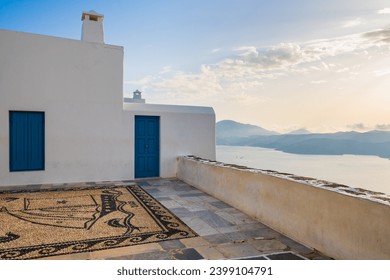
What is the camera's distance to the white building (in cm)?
724

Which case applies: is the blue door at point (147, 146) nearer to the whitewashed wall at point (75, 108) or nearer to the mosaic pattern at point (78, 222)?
the whitewashed wall at point (75, 108)

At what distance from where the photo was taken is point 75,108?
781 centimetres

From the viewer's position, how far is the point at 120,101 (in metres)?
8.27

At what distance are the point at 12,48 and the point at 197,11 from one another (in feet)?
15.8

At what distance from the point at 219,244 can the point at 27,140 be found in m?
6.20

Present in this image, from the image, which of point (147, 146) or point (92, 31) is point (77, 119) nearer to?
point (147, 146)

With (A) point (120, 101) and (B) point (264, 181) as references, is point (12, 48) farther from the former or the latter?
(B) point (264, 181)

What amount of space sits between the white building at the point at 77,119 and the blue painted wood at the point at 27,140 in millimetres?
22

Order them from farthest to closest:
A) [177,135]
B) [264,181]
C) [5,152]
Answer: [177,135] → [5,152] → [264,181]

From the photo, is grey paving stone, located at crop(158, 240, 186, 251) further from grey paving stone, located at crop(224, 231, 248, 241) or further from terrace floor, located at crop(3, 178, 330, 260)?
grey paving stone, located at crop(224, 231, 248, 241)

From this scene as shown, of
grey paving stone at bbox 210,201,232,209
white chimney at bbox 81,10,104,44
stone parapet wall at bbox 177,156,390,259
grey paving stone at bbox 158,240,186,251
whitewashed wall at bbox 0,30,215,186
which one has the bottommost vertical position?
grey paving stone at bbox 210,201,232,209

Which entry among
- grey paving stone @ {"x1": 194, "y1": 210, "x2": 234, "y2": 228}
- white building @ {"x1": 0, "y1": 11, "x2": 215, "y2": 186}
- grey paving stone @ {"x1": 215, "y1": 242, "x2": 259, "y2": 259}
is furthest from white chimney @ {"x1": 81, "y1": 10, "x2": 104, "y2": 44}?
grey paving stone @ {"x1": 215, "y1": 242, "x2": 259, "y2": 259}

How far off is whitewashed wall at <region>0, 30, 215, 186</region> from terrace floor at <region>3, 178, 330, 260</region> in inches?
147
